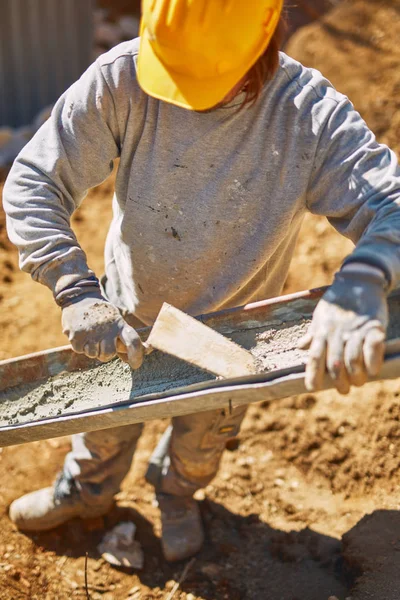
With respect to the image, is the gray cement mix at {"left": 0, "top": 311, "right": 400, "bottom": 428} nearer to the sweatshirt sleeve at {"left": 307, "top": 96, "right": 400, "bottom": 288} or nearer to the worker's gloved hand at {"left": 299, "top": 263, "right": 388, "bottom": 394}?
the worker's gloved hand at {"left": 299, "top": 263, "right": 388, "bottom": 394}

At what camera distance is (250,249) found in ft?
7.64

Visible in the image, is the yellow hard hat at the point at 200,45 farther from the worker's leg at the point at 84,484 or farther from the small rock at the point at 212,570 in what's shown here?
the small rock at the point at 212,570

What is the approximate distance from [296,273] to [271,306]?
2.55 metres

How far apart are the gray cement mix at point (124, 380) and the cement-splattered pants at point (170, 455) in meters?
0.49

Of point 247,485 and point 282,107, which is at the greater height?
point 282,107

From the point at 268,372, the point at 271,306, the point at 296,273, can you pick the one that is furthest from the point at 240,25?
the point at 296,273

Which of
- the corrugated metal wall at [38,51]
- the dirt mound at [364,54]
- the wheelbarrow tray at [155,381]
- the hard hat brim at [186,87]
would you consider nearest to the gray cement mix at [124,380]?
the wheelbarrow tray at [155,381]

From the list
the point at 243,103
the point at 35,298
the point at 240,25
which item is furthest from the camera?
the point at 35,298

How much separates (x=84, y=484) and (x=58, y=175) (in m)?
1.49

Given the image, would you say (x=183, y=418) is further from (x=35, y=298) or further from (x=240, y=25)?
(x=35, y=298)

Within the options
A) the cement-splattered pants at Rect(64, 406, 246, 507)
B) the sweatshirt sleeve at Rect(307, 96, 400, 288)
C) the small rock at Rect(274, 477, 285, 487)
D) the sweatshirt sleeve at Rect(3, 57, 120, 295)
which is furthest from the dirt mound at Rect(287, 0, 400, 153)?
the sweatshirt sleeve at Rect(3, 57, 120, 295)

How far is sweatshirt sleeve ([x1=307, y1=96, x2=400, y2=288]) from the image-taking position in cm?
201

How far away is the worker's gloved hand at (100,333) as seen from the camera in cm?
203

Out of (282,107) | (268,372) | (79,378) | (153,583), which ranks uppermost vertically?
(282,107)
